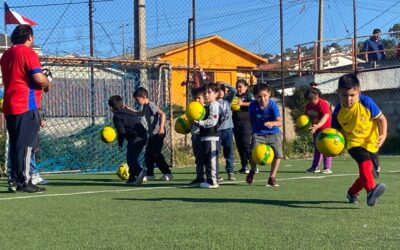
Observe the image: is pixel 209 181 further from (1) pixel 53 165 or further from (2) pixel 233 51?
(2) pixel 233 51

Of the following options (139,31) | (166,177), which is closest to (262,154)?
(166,177)

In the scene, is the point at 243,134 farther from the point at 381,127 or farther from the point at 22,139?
the point at 381,127

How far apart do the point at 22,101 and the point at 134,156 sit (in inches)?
92.2

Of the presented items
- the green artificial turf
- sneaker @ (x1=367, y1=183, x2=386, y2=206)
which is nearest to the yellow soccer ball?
the green artificial turf

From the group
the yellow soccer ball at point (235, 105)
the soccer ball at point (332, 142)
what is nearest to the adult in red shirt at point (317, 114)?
the yellow soccer ball at point (235, 105)

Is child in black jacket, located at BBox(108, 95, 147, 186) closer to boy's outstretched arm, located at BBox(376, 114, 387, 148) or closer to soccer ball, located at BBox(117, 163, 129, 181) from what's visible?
soccer ball, located at BBox(117, 163, 129, 181)

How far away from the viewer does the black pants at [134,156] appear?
9.80 meters

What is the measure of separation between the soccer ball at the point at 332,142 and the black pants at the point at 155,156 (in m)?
4.57

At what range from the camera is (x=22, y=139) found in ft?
26.3

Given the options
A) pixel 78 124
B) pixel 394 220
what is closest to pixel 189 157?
pixel 78 124

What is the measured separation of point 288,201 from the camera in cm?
695

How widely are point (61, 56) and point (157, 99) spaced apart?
242 centimetres

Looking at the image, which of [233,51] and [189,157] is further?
[233,51]

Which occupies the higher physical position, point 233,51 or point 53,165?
point 233,51
